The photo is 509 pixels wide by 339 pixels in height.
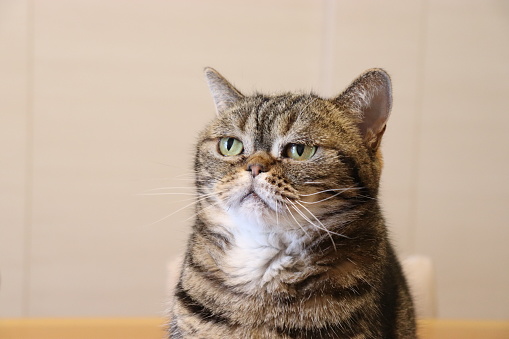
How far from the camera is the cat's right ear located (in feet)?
4.00

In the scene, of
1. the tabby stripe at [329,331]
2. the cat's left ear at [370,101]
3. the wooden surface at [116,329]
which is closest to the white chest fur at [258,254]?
the tabby stripe at [329,331]

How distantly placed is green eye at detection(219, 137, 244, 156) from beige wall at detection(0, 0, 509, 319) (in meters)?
1.34

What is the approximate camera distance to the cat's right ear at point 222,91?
1.22 meters

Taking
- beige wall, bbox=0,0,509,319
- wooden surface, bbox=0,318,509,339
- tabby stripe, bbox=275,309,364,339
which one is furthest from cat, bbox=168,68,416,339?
beige wall, bbox=0,0,509,319

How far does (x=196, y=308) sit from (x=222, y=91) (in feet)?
1.58

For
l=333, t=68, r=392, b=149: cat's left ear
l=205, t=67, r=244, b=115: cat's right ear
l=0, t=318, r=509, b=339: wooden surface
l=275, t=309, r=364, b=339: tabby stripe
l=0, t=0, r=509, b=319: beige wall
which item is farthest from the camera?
l=0, t=0, r=509, b=319: beige wall

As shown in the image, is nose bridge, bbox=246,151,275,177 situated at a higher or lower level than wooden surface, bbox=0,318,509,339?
higher

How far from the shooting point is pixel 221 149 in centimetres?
110

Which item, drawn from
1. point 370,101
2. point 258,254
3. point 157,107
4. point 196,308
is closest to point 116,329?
point 196,308

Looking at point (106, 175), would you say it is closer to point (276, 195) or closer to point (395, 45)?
point (395, 45)

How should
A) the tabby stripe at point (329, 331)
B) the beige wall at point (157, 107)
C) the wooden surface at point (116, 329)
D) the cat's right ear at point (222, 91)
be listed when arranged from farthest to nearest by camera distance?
the beige wall at point (157, 107), the wooden surface at point (116, 329), the cat's right ear at point (222, 91), the tabby stripe at point (329, 331)

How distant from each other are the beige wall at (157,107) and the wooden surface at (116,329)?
0.93 m

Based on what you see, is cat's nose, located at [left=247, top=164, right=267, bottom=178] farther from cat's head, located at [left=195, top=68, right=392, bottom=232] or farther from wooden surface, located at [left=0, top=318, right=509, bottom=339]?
wooden surface, located at [left=0, top=318, right=509, bottom=339]

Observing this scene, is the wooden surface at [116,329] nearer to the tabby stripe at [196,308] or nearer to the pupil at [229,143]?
the tabby stripe at [196,308]
